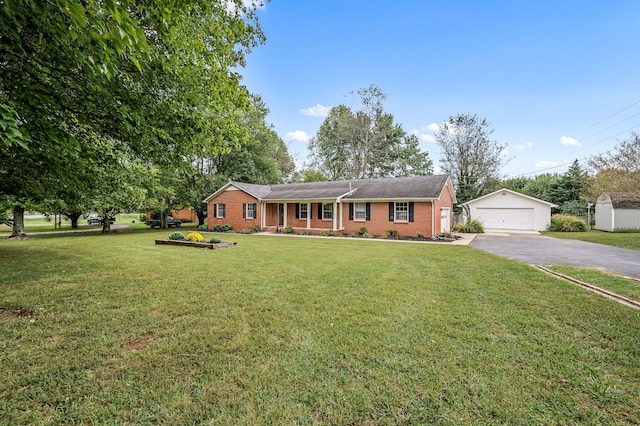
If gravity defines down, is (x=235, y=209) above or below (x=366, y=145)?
below

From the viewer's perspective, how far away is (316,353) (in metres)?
3.19

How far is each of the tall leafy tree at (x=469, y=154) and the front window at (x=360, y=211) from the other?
58.5ft

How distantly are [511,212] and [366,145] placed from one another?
54.3 ft

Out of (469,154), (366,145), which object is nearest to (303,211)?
(366,145)

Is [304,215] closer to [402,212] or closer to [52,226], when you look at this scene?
[402,212]

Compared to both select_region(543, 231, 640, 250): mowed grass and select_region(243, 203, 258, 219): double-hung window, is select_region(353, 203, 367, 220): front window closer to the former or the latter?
select_region(243, 203, 258, 219): double-hung window

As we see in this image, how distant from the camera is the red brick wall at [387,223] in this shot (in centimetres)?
1686

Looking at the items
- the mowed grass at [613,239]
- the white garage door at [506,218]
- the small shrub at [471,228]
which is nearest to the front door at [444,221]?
the small shrub at [471,228]

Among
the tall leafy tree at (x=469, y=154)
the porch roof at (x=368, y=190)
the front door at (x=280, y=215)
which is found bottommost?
the front door at (x=280, y=215)

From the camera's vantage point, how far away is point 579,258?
9.70 metres

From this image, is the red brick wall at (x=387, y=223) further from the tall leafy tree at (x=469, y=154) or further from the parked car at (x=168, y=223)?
the parked car at (x=168, y=223)

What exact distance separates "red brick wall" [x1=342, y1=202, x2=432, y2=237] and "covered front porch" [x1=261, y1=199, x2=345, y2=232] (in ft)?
2.10

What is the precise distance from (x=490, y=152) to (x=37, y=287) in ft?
116

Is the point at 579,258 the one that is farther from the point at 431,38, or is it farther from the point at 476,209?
the point at 476,209
